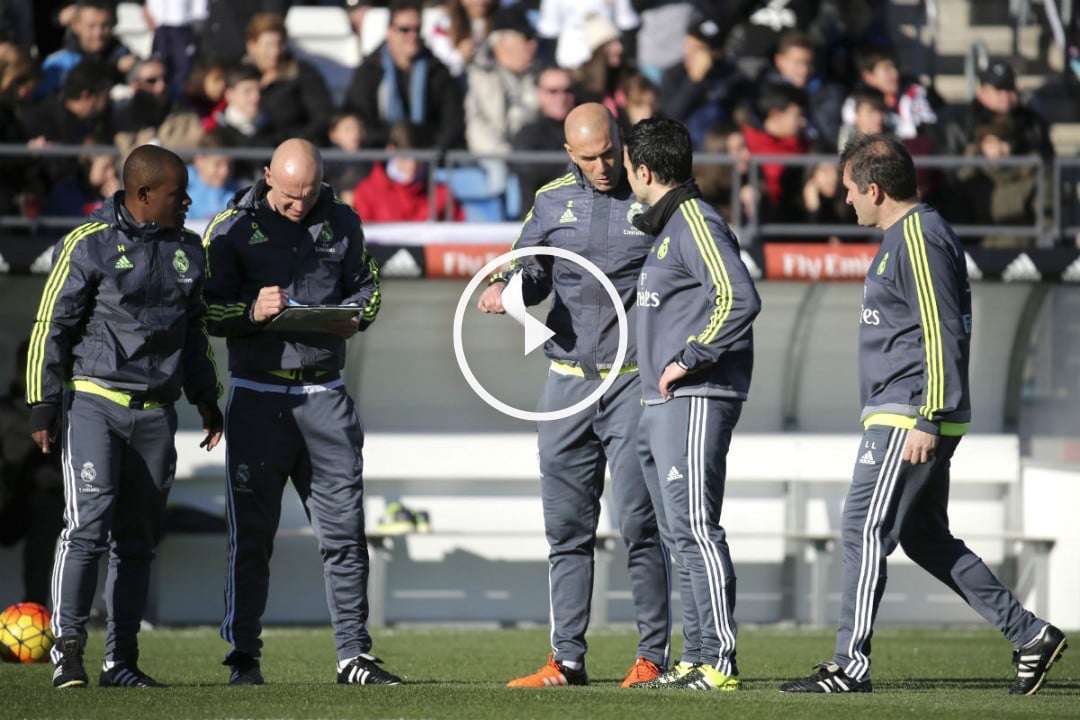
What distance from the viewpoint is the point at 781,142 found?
13375 millimetres

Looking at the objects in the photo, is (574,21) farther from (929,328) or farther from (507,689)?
(507,689)

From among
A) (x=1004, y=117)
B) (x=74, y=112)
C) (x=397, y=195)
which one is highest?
(x=74, y=112)

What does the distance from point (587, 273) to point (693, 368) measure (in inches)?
35.8

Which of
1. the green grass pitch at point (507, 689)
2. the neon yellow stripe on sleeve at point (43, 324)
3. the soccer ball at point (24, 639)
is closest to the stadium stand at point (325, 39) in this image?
the green grass pitch at point (507, 689)

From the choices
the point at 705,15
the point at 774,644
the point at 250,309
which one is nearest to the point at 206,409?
the point at 250,309

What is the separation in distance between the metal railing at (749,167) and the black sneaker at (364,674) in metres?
5.69

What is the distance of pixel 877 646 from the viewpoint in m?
10.6

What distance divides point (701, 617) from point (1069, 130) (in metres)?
10.7

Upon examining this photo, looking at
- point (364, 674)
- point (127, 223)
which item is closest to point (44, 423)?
point (127, 223)

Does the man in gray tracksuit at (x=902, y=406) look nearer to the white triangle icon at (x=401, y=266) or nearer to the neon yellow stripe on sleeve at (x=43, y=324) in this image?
the neon yellow stripe on sleeve at (x=43, y=324)

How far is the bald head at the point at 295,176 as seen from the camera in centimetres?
709

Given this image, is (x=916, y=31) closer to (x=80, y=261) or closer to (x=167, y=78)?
(x=167, y=78)

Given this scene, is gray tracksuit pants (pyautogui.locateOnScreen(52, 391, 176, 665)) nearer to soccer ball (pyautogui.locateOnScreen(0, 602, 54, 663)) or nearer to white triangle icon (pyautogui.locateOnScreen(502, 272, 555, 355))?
white triangle icon (pyautogui.locateOnScreen(502, 272, 555, 355))

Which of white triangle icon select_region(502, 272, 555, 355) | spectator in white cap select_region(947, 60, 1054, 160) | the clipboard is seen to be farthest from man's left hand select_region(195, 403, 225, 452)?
spectator in white cap select_region(947, 60, 1054, 160)
